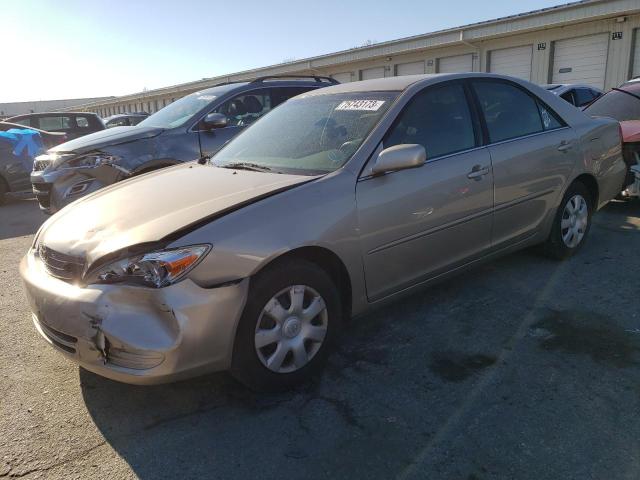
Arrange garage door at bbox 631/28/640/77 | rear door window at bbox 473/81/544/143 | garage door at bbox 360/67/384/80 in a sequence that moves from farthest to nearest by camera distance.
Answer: garage door at bbox 360/67/384/80, garage door at bbox 631/28/640/77, rear door window at bbox 473/81/544/143

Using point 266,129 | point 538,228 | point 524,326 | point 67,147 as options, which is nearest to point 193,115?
point 67,147

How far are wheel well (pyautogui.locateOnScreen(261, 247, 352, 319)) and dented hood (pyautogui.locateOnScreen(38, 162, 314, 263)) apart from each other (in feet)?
1.15

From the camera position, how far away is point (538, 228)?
429 centimetres

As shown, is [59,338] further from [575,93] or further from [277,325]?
[575,93]

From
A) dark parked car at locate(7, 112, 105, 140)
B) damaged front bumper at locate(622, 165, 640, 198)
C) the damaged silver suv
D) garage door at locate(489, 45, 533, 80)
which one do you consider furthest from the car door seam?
garage door at locate(489, 45, 533, 80)

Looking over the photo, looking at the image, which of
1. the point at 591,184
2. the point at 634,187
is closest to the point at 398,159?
the point at 591,184

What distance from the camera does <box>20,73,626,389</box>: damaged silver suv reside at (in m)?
2.37

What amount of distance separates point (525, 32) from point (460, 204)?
17.6 meters

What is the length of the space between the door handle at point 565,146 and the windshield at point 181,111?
4.10m

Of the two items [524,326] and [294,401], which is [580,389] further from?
[294,401]

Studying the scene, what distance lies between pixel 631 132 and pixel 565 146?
8.19 ft

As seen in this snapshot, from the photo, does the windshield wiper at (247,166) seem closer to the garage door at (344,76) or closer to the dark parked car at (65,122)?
the dark parked car at (65,122)

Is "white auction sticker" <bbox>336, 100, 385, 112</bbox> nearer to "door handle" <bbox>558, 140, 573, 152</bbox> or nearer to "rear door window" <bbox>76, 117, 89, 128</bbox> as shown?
"door handle" <bbox>558, 140, 573, 152</bbox>

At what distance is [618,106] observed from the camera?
6.91m
